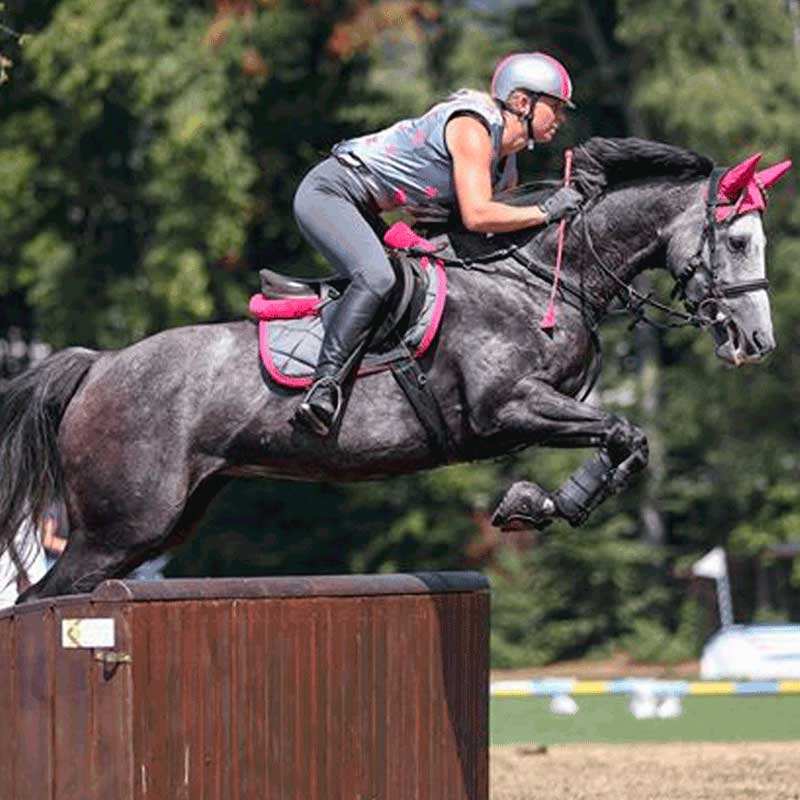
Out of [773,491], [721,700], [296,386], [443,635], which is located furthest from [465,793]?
[773,491]

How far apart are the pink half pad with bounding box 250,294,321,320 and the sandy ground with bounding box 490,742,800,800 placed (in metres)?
3.00

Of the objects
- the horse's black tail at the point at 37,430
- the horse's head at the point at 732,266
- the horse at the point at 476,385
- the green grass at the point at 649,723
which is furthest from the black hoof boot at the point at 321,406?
the green grass at the point at 649,723

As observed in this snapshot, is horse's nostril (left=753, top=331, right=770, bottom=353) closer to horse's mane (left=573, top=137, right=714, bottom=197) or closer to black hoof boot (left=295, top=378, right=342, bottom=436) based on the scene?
horse's mane (left=573, top=137, right=714, bottom=197)

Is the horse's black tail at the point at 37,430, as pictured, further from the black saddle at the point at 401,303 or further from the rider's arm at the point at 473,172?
the rider's arm at the point at 473,172

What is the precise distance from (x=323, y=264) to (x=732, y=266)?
16170 millimetres

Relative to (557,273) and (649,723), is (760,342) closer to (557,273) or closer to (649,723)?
(557,273)

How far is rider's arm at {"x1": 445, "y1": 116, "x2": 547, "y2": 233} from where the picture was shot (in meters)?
8.09

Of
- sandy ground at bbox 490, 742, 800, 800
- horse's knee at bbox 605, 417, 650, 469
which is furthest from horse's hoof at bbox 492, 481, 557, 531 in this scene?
sandy ground at bbox 490, 742, 800, 800

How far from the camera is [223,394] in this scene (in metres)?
8.36

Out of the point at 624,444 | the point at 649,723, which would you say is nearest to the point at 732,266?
the point at 624,444

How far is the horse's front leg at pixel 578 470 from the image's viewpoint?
8.02 metres

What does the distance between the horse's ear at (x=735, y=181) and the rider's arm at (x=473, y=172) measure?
81 centimetres

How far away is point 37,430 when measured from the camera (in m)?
8.77

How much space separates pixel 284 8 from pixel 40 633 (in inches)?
699
